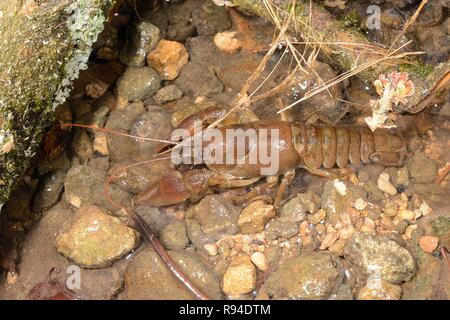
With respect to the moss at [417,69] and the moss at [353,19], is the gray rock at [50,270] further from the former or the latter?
the moss at [353,19]

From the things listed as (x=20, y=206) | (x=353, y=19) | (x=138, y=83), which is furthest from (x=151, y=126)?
(x=353, y=19)

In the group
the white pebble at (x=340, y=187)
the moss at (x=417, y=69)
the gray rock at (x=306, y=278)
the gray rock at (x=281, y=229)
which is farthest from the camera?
the white pebble at (x=340, y=187)

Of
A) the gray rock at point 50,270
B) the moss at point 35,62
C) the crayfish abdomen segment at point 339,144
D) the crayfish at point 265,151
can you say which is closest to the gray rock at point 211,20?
the crayfish at point 265,151

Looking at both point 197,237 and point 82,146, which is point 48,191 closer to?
point 82,146

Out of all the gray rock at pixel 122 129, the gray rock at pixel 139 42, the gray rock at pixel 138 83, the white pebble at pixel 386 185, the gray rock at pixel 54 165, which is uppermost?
the gray rock at pixel 139 42

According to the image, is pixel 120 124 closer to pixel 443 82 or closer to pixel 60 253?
→ pixel 60 253

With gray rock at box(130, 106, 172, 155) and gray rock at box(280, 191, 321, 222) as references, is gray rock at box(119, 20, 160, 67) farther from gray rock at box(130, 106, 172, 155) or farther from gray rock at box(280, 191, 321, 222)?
gray rock at box(280, 191, 321, 222)
